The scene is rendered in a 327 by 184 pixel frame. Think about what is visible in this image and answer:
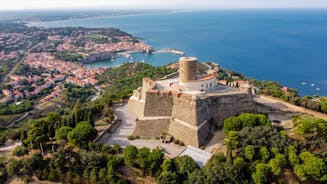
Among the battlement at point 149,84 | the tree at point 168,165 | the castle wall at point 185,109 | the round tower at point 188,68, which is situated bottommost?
the tree at point 168,165

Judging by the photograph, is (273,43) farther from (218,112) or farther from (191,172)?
(191,172)

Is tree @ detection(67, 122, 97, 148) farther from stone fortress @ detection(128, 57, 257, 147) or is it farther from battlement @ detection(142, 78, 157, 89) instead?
battlement @ detection(142, 78, 157, 89)

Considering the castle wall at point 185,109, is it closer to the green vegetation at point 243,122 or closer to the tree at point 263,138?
the green vegetation at point 243,122

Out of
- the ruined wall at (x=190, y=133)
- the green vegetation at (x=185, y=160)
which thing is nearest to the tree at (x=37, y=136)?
the green vegetation at (x=185, y=160)

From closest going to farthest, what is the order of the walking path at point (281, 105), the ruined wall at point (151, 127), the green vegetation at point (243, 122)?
the green vegetation at point (243, 122), the ruined wall at point (151, 127), the walking path at point (281, 105)

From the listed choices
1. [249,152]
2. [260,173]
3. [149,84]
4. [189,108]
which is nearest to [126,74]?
[149,84]

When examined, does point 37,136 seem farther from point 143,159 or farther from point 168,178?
point 168,178

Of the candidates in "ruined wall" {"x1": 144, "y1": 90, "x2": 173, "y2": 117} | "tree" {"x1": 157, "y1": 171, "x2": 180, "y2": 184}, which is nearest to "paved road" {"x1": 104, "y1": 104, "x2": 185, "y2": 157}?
"ruined wall" {"x1": 144, "y1": 90, "x2": 173, "y2": 117}
